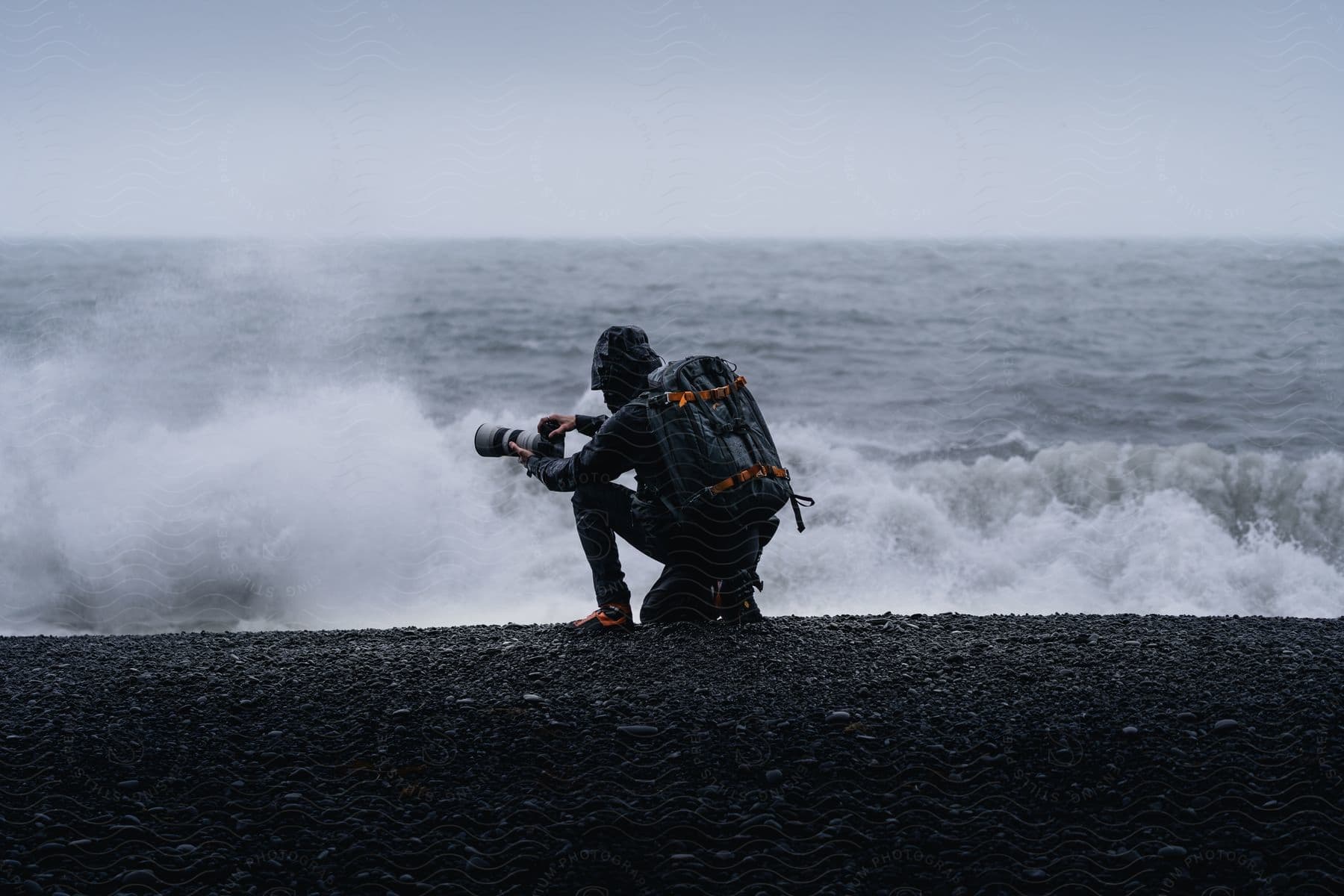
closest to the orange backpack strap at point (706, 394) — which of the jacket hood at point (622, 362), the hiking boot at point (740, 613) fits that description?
the jacket hood at point (622, 362)

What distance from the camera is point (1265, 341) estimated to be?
1648 cm

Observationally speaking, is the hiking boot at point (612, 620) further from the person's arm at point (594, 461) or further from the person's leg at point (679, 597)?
the person's arm at point (594, 461)

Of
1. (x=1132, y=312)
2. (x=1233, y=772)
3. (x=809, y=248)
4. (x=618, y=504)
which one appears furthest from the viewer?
(x=809, y=248)

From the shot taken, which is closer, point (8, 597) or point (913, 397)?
point (8, 597)

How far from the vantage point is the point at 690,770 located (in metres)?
3.19

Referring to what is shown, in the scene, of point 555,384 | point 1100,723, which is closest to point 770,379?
point 555,384

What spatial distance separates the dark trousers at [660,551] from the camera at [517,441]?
0.23m

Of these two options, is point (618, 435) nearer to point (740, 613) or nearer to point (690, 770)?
point (740, 613)

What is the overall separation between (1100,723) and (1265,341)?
50.5ft

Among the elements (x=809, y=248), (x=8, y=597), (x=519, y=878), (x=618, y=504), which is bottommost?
(x=8, y=597)

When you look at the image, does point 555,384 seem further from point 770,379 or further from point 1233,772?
point 1233,772

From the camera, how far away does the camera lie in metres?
4.75

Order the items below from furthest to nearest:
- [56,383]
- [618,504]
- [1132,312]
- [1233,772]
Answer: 1. [1132,312]
2. [56,383]
3. [618,504]
4. [1233,772]

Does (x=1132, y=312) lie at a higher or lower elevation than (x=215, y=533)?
higher
